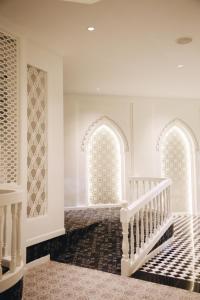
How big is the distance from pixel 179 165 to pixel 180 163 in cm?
7

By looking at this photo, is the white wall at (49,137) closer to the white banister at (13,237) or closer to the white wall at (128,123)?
the white banister at (13,237)

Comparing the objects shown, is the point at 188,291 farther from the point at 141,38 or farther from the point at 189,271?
the point at 141,38

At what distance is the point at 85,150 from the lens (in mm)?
8133

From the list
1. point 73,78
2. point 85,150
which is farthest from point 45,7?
point 85,150

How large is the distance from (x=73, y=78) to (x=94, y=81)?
0.53 meters

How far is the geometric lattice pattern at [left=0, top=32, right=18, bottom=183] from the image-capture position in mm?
4023

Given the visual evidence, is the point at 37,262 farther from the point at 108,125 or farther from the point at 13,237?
the point at 108,125

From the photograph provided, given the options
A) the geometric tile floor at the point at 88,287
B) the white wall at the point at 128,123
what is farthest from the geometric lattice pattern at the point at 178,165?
the geometric tile floor at the point at 88,287

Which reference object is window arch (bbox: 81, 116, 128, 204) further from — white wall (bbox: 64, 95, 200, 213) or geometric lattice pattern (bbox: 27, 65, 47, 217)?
geometric lattice pattern (bbox: 27, 65, 47, 217)

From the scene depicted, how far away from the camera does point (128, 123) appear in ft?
28.1

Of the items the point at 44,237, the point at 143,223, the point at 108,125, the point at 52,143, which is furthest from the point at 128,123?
the point at 44,237

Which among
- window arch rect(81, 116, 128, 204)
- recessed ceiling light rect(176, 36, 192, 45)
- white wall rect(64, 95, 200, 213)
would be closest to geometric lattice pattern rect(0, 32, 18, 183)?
recessed ceiling light rect(176, 36, 192, 45)

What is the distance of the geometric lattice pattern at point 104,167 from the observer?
8.37 meters

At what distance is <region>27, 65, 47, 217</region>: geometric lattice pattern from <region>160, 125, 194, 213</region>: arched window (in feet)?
16.6
